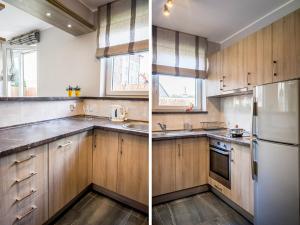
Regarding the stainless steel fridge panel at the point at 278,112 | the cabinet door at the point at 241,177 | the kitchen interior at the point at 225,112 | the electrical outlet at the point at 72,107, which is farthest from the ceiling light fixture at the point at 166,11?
the electrical outlet at the point at 72,107

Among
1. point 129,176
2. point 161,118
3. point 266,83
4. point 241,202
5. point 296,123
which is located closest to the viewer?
point 296,123

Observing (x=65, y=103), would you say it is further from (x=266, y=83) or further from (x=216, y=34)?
(x=266, y=83)

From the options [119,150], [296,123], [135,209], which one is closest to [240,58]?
[296,123]

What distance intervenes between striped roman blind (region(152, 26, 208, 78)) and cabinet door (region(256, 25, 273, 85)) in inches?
8.8

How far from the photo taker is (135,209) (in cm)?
107

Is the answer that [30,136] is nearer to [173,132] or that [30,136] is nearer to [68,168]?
[68,168]

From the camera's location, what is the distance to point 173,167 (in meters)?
0.88

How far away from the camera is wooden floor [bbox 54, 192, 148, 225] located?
935mm

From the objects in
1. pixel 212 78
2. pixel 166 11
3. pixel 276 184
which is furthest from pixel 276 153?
pixel 166 11

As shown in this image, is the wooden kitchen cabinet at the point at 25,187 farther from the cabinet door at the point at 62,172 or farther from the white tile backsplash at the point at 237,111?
the white tile backsplash at the point at 237,111

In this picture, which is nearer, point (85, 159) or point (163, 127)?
point (163, 127)

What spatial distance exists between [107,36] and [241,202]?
132 centimetres

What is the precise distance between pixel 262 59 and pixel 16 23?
1.36 metres

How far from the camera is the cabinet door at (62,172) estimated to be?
91cm
